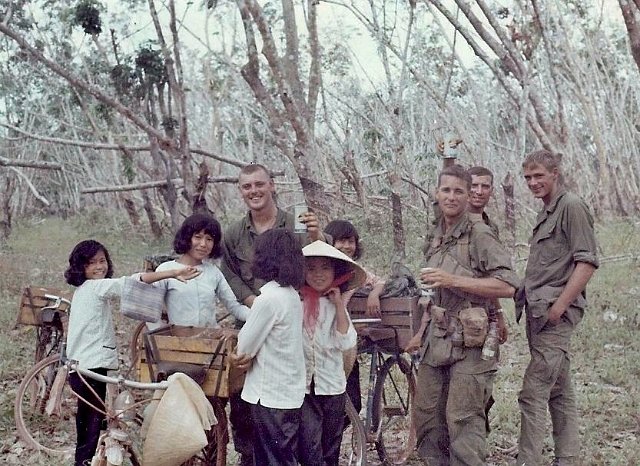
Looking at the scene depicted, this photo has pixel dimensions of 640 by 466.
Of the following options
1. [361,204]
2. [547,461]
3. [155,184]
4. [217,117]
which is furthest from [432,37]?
[547,461]

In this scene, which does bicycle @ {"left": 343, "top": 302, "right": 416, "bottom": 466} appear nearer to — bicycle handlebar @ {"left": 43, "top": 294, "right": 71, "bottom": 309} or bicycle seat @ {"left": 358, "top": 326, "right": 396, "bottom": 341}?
bicycle seat @ {"left": 358, "top": 326, "right": 396, "bottom": 341}

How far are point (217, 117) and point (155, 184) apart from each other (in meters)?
14.7

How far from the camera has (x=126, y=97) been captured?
12.9 m

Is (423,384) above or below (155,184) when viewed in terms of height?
below

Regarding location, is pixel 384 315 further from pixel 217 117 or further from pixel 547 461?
pixel 217 117

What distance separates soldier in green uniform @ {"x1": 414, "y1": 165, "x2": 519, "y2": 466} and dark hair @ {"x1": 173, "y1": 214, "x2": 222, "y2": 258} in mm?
1108

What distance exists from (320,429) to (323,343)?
15.7 inches

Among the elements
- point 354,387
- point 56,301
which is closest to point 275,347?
point 354,387

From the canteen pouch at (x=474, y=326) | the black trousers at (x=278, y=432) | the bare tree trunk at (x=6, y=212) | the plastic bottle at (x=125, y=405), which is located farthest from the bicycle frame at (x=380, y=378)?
the bare tree trunk at (x=6, y=212)

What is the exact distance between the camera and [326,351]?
3633 mm

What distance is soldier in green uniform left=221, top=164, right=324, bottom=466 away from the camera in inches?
159

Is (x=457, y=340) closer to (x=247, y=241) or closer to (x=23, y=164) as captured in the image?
(x=247, y=241)

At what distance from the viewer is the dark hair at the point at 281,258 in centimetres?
332

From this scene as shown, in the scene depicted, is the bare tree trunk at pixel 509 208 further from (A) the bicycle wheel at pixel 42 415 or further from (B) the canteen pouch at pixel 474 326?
(B) the canteen pouch at pixel 474 326
